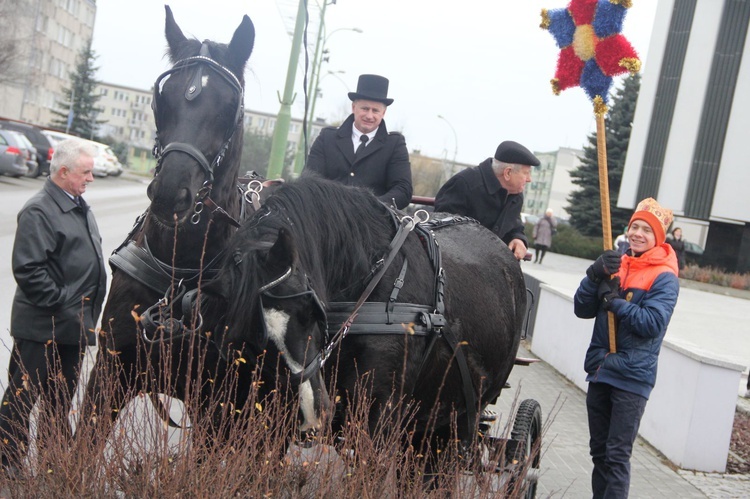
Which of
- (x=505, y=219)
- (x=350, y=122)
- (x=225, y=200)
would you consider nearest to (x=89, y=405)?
(x=225, y=200)

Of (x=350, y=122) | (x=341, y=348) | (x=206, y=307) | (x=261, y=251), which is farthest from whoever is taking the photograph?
(x=350, y=122)

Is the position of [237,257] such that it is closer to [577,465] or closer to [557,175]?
[577,465]

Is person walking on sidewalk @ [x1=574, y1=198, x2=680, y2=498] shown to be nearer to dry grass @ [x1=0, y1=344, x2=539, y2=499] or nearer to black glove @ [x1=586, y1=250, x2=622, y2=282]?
black glove @ [x1=586, y1=250, x2=622, y2=282]

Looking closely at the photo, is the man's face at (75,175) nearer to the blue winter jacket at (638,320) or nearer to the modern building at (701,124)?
the blue winter jacket at (638,320)

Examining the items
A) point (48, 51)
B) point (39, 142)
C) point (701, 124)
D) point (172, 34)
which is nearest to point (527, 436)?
point (172, 34)

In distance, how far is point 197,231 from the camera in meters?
4.09

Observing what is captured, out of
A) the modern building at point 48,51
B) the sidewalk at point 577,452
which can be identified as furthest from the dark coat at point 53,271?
the modern building at point 48,51

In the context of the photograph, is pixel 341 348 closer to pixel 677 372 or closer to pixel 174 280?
pixel 174 280

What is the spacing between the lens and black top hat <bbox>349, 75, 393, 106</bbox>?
580cm

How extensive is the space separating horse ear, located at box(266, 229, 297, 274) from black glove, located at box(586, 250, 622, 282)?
7.67 feet

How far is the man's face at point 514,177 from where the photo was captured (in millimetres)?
6277

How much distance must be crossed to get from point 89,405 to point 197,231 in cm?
93

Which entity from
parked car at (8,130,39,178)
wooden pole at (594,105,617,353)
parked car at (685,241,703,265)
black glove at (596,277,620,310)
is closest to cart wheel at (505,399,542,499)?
wooden pole at (594,105,617,353)

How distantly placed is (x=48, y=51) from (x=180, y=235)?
84.1 metres
